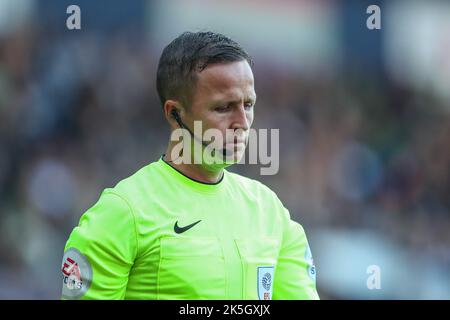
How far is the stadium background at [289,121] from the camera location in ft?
23.2

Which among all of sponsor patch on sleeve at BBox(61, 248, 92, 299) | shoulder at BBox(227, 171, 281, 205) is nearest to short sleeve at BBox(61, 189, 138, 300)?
sponsor patch on sleeve at BBox(61, 248, 92, 299)

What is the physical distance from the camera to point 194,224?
2.76 metres

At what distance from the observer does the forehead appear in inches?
109

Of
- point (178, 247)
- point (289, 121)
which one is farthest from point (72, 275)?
point (289, 121)

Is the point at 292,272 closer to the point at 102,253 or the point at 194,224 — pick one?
the point at 194,224

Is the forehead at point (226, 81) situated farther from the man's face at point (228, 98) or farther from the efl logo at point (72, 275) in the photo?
the efl logo at point (72, 275)

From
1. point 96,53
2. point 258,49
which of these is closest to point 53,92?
point 96,53

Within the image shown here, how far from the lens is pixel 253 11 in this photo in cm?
806

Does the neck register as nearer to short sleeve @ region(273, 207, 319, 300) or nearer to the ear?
the ear

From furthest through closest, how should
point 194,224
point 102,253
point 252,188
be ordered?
point 252,188 → point 194,224 → point 102,253

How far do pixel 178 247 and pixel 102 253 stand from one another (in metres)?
0.25
